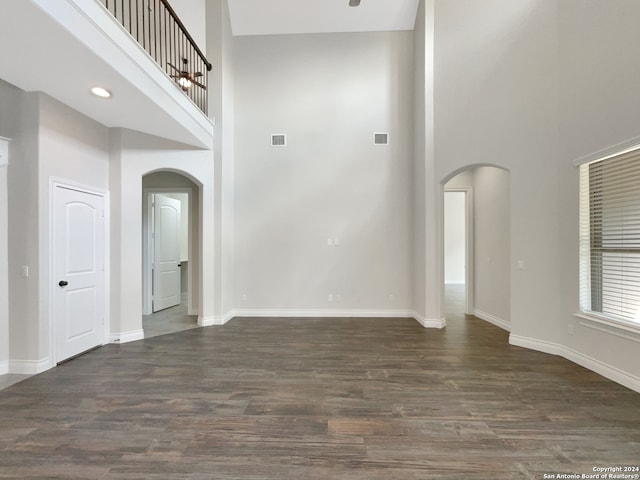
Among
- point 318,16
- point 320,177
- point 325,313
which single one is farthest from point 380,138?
point 325,313

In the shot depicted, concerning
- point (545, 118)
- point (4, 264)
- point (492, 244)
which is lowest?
point (4, 264)

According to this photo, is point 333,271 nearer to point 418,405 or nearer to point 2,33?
point 418,405

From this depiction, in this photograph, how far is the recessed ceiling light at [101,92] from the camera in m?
3.04

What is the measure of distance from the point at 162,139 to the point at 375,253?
155 inches

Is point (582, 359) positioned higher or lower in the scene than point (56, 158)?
lower

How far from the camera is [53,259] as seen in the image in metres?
3.30

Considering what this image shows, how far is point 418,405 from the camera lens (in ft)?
8.12

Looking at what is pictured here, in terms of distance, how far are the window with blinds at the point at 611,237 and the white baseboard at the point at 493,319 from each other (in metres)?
1.45

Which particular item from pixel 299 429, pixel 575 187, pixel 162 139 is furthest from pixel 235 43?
pixel 299 429

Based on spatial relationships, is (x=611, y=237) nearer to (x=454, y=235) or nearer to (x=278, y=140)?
(x=278, y=140)

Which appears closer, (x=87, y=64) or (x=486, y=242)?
(x=87, y=64)

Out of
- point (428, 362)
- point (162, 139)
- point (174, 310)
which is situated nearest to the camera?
point (428, 362)

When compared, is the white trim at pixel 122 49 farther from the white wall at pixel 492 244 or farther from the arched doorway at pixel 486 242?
the white wall at pixel 492 244

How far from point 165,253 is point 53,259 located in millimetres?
2864
